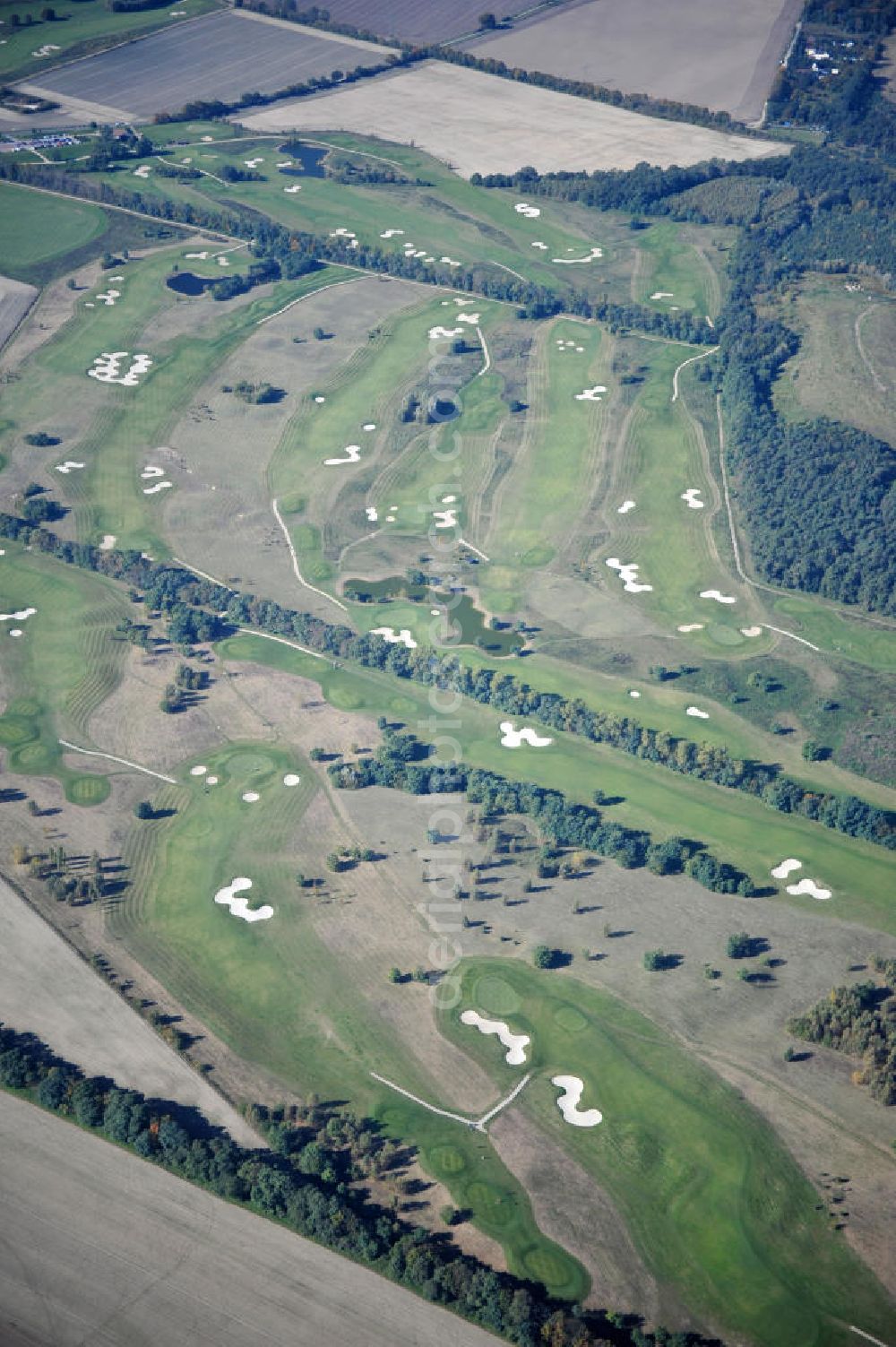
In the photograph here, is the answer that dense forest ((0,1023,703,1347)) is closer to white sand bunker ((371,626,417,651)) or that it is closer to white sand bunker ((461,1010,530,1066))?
white sand bunker ((461,1010,530,1066))

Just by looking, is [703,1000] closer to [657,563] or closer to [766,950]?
[766,950]

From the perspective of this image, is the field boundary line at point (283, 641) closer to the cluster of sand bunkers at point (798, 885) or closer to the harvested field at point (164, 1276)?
the cluster of sand bunkers at point (798, 885)

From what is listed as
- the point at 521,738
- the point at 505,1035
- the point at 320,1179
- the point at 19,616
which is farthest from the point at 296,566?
the point at 320,1179

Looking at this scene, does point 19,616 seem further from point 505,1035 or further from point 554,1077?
point 554,1077

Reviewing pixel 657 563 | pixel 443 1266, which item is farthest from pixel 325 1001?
pixel 657 563

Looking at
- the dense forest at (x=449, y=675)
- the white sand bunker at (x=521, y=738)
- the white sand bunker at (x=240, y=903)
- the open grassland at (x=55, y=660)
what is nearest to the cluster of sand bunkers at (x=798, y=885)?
the dense forest at (x=449, y=675)

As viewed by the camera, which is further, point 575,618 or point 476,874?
point 575,618
